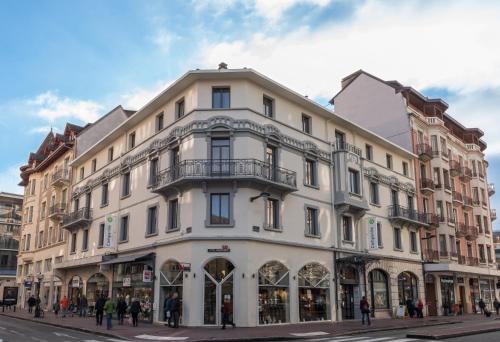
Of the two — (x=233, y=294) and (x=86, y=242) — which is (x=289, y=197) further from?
(x=86, y=242)

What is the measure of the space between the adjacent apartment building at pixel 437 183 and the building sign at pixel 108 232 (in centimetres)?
2175

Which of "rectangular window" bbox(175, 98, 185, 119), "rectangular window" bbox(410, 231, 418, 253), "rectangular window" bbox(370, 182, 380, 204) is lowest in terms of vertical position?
"rectangular window" bbox(410, 231, 418, 253)

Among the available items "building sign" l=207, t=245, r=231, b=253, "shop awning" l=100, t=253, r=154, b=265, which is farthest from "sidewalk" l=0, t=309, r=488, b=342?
"shop awning" l=100, t=253, r=154, b=265

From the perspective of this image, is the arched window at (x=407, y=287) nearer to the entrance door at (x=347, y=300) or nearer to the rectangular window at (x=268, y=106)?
the entrance door at (x=347, y=300)

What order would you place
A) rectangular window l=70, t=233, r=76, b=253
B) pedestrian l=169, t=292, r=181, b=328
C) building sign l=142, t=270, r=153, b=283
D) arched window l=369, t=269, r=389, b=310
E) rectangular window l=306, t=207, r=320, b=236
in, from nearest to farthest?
pedestrian l=169, t=292, r=181, b=328 < building sign l=142, t=270, r=153, b=283 < rectangular window l=306, t=207, r=320, b=236 < arched window l=369, t=269, r=389, b=310 < rectangular window l=70, t=233, r=76, b=253

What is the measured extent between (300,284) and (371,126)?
20.7m

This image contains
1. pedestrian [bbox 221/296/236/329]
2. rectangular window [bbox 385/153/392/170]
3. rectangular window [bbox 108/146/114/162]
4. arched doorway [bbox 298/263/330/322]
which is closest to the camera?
pedestrian [bbox 221/296/236/329]

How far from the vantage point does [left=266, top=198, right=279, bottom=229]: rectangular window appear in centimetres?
2631

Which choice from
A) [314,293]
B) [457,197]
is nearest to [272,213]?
[314,293]

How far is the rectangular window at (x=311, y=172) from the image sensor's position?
29719 mm

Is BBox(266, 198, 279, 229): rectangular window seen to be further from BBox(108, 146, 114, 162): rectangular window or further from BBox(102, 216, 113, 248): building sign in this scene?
BBox(108, 146, 114, 162): rectangular window

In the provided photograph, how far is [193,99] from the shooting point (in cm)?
2697

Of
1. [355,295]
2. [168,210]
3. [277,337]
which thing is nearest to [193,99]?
[168,210]

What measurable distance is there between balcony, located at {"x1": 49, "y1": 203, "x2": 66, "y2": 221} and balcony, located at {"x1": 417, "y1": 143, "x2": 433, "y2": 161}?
31.8 m
